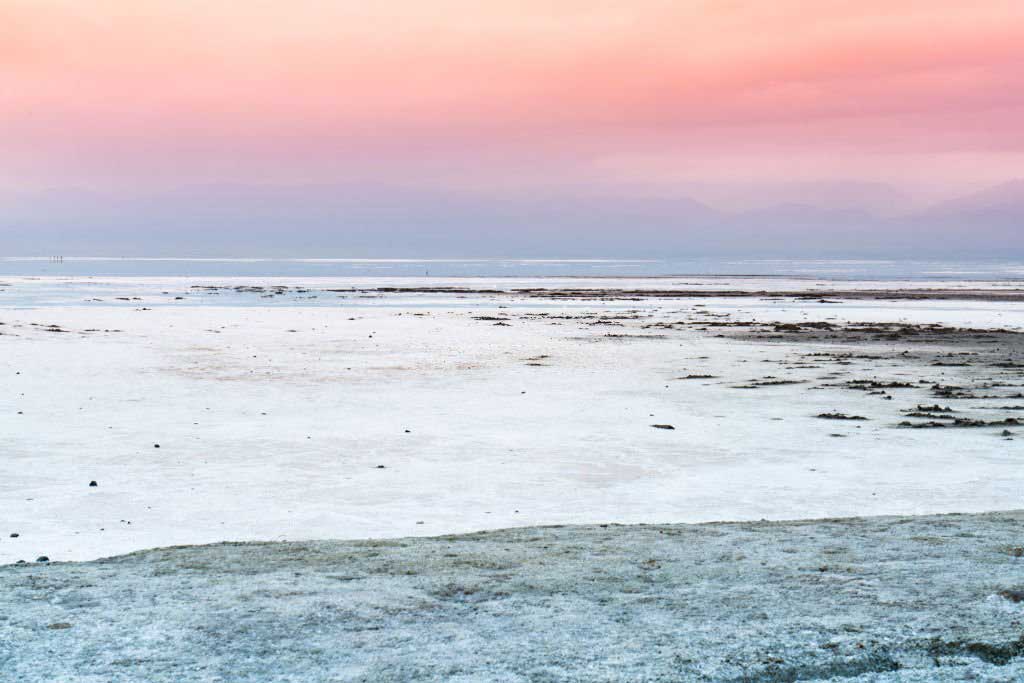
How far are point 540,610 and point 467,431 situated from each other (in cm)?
922

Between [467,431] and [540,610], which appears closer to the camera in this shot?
[540,610]

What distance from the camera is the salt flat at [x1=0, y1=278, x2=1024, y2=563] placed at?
37.2 feet

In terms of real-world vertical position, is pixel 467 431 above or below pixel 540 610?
below

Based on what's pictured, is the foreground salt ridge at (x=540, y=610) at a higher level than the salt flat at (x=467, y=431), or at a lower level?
higher

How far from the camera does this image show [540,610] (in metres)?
7.20

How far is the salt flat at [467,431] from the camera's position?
37.2 feet

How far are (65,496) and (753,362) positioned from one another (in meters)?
18.6

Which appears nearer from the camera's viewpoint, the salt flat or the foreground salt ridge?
the foreground salt ridge

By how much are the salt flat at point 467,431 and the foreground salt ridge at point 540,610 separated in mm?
1857

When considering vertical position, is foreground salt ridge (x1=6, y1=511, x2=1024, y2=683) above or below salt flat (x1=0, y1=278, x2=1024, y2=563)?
above

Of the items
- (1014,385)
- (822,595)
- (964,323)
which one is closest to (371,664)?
(822,595)

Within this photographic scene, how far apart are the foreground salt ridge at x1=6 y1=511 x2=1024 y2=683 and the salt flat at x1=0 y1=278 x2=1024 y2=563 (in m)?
1.86

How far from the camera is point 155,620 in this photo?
6930mm

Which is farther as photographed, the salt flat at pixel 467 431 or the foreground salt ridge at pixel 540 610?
the salt flat at pixel 467 431
